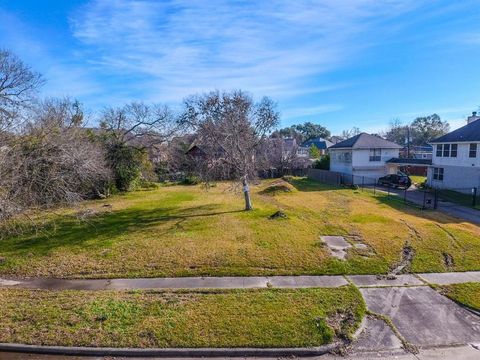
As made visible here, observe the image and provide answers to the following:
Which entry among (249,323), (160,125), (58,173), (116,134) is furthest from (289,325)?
(160,125)

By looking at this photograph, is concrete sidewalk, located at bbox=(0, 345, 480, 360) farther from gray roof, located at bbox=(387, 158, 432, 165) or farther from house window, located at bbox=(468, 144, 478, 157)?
gray roof, located at bbox=(387, 158, 432, 165)

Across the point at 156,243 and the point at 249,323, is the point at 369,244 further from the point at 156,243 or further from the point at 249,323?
the point at 156,243

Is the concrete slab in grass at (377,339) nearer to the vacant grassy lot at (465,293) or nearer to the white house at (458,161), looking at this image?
the vacant grassy lot at (465,293)

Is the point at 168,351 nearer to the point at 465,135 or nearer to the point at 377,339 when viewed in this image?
the point at 377,339

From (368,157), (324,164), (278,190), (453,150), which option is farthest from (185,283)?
(324,164)

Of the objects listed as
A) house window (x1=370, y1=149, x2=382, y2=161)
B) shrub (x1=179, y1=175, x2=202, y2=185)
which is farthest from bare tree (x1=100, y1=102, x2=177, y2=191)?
house window (x1=370, y1=149, x2=382, y2=161)

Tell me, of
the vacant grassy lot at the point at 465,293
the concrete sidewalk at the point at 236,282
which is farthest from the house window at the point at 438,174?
the vacant grassy lot at the point at 465,293
